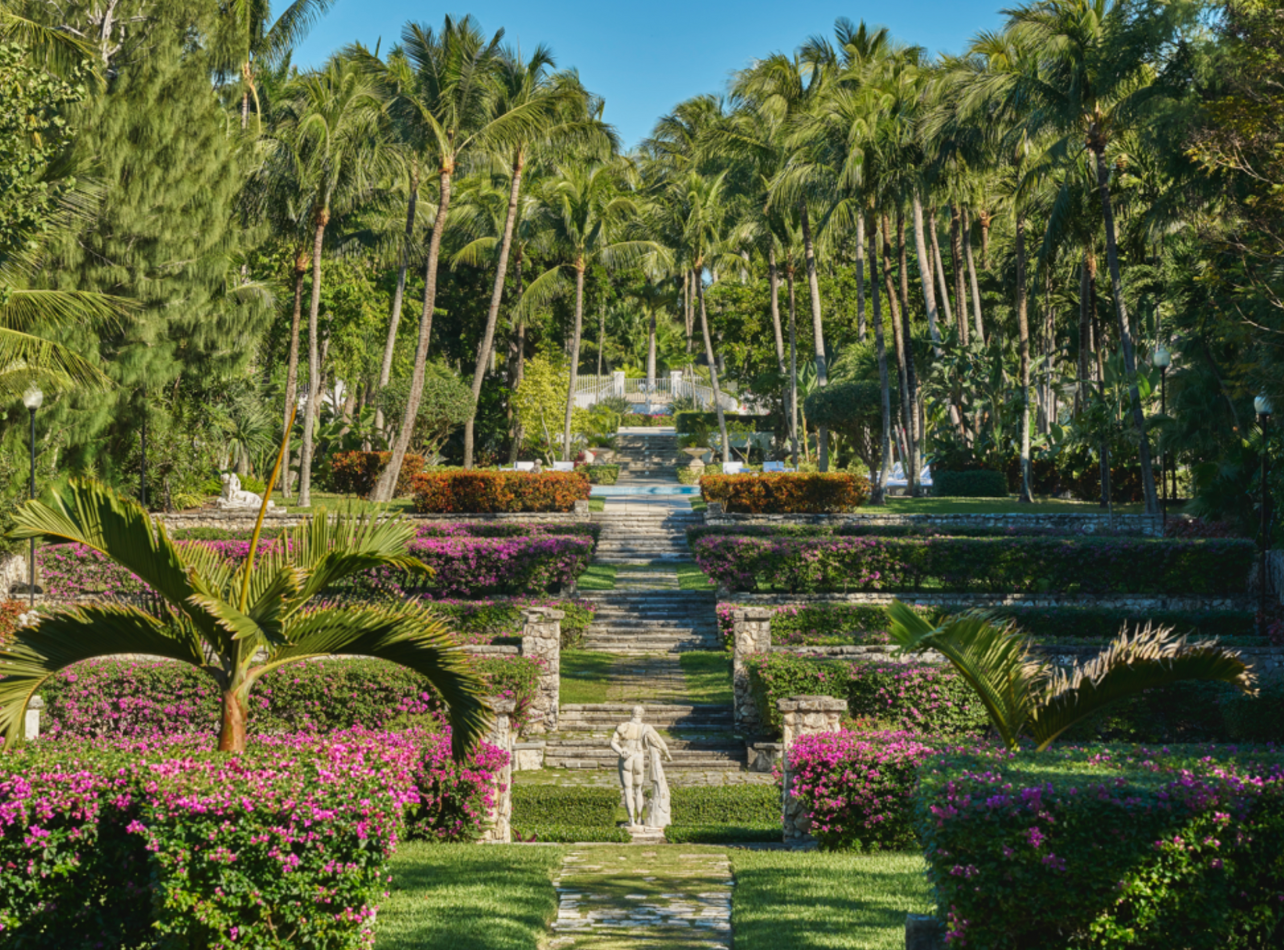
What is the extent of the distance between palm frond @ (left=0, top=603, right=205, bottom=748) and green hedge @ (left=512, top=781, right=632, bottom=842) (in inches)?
223

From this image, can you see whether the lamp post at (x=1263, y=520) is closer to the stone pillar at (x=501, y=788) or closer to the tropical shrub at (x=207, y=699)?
the tropical shrub at (x=207, y=699)

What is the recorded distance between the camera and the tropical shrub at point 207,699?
1365cm

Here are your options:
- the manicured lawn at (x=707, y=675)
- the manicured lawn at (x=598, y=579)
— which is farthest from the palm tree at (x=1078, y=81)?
the manicured lawn at (x=707, y=675)

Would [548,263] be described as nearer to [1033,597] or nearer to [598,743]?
[1033,597]

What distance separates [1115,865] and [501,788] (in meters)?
6.58

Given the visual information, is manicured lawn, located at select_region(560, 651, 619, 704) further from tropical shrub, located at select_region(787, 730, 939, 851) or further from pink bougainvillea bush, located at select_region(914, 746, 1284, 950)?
pink bougainvillea bush, located at select_region(914, 746, 1284, 950)

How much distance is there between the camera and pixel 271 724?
13453 millimetres

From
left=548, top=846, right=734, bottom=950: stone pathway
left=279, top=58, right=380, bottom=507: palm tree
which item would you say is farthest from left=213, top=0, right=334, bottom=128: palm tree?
left=548, top=846, right=734, bottom=950: stone pathway

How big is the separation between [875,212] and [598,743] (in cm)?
2131

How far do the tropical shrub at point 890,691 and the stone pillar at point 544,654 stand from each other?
10.3 feet

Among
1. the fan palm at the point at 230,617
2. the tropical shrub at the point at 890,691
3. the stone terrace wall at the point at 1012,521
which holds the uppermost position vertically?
the stone terrace wall at the point at 1012,521

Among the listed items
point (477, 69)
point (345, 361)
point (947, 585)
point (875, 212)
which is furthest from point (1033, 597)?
point (345, 361)

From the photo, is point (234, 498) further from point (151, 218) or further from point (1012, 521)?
point (1012, 521)

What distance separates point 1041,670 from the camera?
829cm
